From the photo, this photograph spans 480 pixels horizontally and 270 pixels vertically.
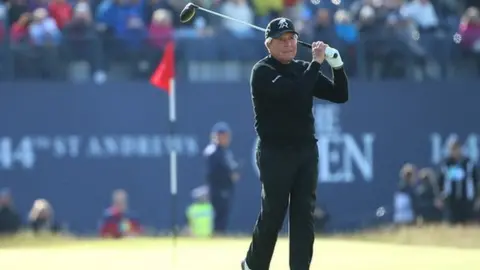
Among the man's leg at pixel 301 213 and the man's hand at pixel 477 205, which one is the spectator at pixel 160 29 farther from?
the man's leg at pixel 301 213

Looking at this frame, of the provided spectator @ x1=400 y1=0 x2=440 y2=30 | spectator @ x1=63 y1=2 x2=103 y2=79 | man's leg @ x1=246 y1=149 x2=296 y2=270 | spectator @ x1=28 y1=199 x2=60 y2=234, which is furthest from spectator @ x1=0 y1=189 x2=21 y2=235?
man's leg @ x1=246 y1=149 x2=296 y2=270

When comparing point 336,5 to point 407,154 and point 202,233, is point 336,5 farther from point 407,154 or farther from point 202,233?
point 202,233

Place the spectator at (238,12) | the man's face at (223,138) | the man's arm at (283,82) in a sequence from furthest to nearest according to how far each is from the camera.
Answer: the spectator at (238,12) → the man's face at (223,138) → the man's arm at (283,82)

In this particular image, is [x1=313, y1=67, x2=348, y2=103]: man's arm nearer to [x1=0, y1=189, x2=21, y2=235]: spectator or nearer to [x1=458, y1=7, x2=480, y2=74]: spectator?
[x1=0, y1=189, x2=21, y2=235]: spectator

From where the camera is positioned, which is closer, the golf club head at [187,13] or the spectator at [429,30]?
the golf club head at [187,13]

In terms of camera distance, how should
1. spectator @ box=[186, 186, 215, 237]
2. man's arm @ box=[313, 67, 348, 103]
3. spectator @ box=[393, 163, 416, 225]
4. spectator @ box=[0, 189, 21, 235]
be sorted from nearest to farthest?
man's arm @ box=[313, 67, 348, 103] → spectator @ box=[0, 189, 21, 235] → spectator @ box=[186, 186, 215, 237] → spectator @ box=[393, 163, 416, 225]

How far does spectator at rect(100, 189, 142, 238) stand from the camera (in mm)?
19391

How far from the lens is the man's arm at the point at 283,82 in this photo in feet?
29.6

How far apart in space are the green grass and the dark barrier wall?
3.45 meters

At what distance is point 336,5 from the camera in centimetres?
2075

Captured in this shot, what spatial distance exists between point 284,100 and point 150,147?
1163 cm

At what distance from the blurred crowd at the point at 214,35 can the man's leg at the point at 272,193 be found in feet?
33.5

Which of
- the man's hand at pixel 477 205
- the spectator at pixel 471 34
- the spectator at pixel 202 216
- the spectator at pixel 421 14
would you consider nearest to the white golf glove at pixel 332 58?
the spectator at pixel 202 216

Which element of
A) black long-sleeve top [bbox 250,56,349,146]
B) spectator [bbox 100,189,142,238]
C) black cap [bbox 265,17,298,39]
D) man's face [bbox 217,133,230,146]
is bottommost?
spectator [bbox 100,189,142,238]
